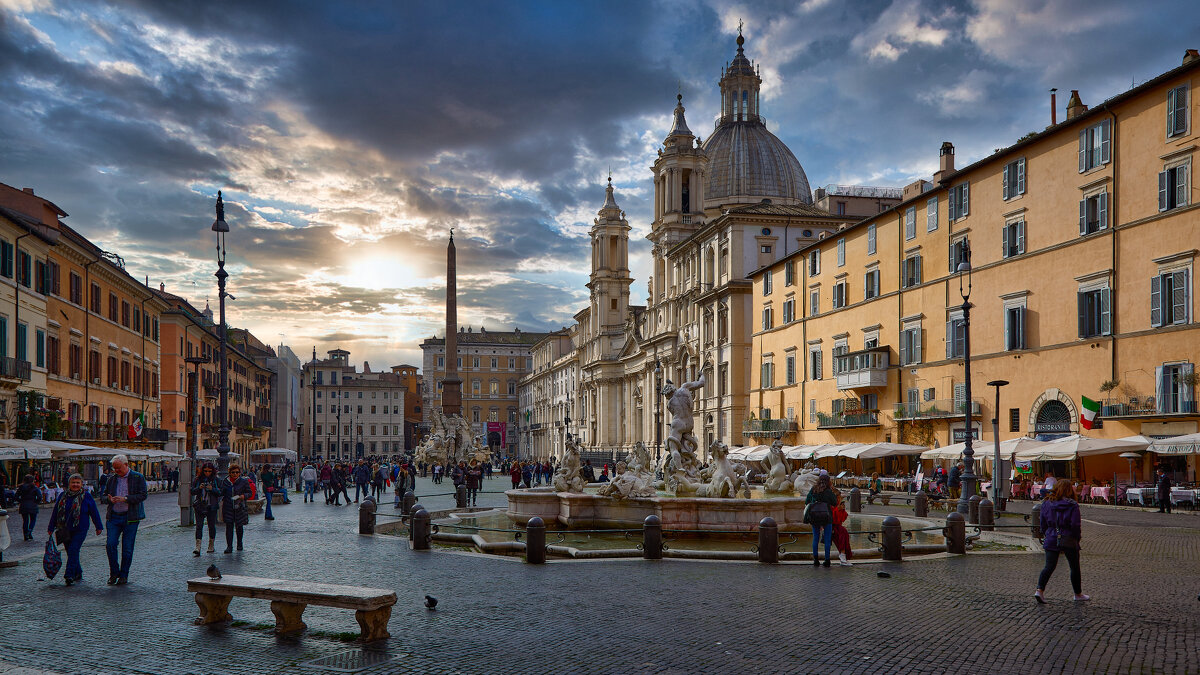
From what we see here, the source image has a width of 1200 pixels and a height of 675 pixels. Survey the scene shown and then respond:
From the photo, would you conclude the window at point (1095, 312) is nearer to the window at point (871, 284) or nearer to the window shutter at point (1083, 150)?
the window shutter at point (1083, 150)

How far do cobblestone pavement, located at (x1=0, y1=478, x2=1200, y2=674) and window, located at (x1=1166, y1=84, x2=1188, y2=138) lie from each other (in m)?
18.4

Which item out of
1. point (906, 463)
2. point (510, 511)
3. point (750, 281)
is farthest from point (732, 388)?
point (510, 511)

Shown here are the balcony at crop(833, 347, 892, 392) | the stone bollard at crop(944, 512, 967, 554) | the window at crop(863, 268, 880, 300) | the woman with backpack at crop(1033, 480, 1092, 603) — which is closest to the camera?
the woman with backpack at crop(1033, 480, 1092, 603)

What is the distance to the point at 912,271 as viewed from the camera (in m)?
44.5

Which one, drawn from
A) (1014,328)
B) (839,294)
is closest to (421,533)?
(1014,328)

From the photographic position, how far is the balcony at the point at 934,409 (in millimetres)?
39312

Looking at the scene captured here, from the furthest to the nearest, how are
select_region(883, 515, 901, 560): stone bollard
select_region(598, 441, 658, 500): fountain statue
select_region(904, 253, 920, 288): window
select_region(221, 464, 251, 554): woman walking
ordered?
1. select_region(904, 253, 920, 288): window
2. select_region(598, 441, 658, 500): fountain statue
3. select_region(221, 464, 251, 554): woman walking
4. select_region(883, 515, 901, 560): stone bollard

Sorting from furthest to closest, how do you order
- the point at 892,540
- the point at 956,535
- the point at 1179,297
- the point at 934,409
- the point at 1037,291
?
the point at 934,409 < the point at 1037,291 < the point at 1179,297 < the point at 956,535 < the point at 892,540

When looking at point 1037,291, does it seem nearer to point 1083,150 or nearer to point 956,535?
point 1083,150

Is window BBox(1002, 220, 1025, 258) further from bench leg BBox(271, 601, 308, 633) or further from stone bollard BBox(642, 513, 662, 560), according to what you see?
bench leg BBox(271, 601, 308, 633)

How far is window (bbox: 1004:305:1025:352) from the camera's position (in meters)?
36.4

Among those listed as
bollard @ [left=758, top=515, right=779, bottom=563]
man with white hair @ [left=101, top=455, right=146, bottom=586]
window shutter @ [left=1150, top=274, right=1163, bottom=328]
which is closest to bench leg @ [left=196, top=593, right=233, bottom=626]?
man with white hair @ [left=101, top=455, right=146, bottom=586]

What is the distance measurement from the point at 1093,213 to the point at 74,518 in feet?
104

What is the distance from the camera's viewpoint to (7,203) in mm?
35312
